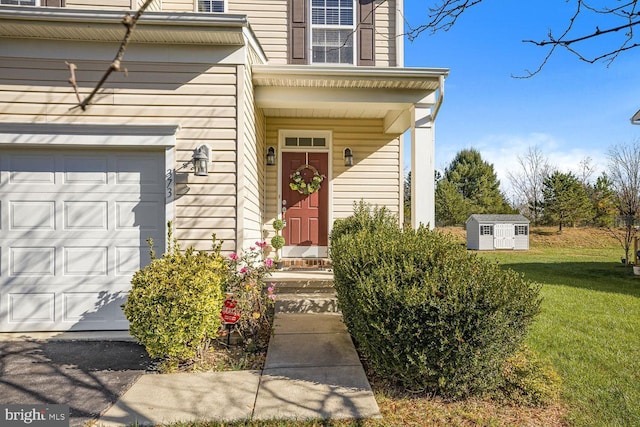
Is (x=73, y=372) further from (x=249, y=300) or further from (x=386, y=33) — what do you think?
(x=386, y=33)

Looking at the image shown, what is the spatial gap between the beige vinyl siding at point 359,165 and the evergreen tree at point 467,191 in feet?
54.6

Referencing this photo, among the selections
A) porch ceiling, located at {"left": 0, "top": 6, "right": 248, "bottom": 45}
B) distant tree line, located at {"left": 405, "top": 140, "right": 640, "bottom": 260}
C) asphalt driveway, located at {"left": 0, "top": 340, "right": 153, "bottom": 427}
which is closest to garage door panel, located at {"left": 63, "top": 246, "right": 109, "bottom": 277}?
asphalt driveway, located at {"left": 0, "top": 340, "right": 153, "bottom": 427}

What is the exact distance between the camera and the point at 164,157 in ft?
13.8

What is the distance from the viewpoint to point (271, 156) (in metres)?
6.44

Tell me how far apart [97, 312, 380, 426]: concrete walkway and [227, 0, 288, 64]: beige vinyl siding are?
5.49 meters

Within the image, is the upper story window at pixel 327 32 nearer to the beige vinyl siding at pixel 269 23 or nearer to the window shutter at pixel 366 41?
the window shutter at pixel 366 41

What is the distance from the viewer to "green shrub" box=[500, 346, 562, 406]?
263 centimetres

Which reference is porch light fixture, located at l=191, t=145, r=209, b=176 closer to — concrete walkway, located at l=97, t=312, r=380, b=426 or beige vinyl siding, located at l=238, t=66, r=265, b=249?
beige vinyl siding, located at l=238, t=66, r=265, b=249

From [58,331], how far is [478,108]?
19.1m

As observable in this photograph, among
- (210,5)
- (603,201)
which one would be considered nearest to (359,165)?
(210,5)

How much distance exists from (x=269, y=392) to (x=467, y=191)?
2550 centimetres

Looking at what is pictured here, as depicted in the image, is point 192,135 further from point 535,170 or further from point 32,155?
point 535,170

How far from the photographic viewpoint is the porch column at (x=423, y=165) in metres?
5.09

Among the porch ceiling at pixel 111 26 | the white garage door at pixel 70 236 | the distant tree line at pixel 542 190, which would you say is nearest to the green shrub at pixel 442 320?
the white garage door at pixel 70 236
